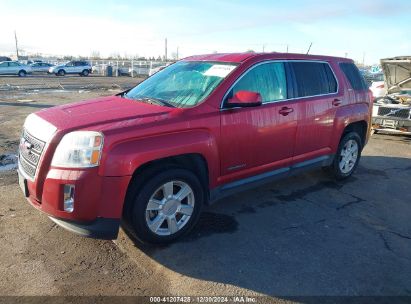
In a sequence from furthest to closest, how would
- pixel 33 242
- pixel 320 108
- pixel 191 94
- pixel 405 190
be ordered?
pixel 405 190
pixel 320 108
pixel 191 94
pixel 33 242

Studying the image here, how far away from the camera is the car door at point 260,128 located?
4.06 meters

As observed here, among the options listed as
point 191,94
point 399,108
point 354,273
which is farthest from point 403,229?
point 399,108

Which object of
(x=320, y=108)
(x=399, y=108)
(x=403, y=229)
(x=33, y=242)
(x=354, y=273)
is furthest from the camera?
(x=399, y=108)

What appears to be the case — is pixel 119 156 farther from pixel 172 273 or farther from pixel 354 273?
pixel 354 273

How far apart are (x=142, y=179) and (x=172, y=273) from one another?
34.9 inches

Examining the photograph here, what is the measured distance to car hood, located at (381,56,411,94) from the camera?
31.0ft

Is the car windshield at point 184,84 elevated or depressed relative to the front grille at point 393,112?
elevated

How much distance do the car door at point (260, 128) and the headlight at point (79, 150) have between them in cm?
137

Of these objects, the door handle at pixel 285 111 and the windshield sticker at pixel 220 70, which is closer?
the windshield sticker at pixel 220 70

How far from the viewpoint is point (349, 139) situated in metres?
5.91

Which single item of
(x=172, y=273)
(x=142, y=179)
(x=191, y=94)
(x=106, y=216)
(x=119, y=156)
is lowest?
(x=172, y=273)

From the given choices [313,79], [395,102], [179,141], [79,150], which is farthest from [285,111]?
[395,102]

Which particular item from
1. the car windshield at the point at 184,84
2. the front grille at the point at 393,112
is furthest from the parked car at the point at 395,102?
the car windshield at the point at 184,84

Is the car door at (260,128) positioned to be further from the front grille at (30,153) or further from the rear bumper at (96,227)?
the front grille at (30,153)
